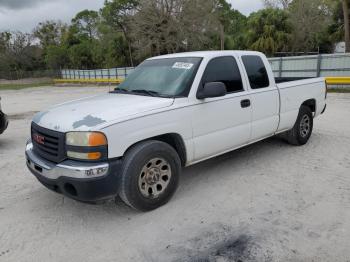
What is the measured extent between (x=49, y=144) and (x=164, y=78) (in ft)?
5.51

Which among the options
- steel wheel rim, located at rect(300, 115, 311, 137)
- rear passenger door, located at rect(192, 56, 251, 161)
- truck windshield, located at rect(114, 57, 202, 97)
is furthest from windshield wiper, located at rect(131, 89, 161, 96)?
steel wheel rim, located at rect(300, 115, 311, 137)

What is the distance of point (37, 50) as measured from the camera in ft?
210

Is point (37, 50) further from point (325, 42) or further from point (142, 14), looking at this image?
point (325, 42)

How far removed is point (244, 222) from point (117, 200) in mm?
1640

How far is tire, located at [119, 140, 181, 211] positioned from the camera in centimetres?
327

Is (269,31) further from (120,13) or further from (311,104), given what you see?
(311,104)

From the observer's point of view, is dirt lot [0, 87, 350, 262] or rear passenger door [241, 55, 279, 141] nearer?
dirt lot [0, 87, 350, 262]

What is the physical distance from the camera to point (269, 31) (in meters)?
29.2

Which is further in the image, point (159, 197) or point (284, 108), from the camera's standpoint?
point (284, 108)

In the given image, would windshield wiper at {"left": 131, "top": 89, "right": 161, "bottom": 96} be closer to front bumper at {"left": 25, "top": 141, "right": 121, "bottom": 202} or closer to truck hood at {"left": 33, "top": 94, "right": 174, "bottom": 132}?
truck hood at {"left": 33, "top": 94, "right": 174, "bottom": 132}

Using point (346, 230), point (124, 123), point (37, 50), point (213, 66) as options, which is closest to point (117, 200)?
point (124, 123)

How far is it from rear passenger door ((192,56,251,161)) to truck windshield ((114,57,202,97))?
0.22 m

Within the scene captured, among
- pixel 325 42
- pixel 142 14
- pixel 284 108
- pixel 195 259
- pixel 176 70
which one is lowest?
pixel 195 259

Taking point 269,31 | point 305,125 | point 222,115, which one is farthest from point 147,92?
point 269,31
